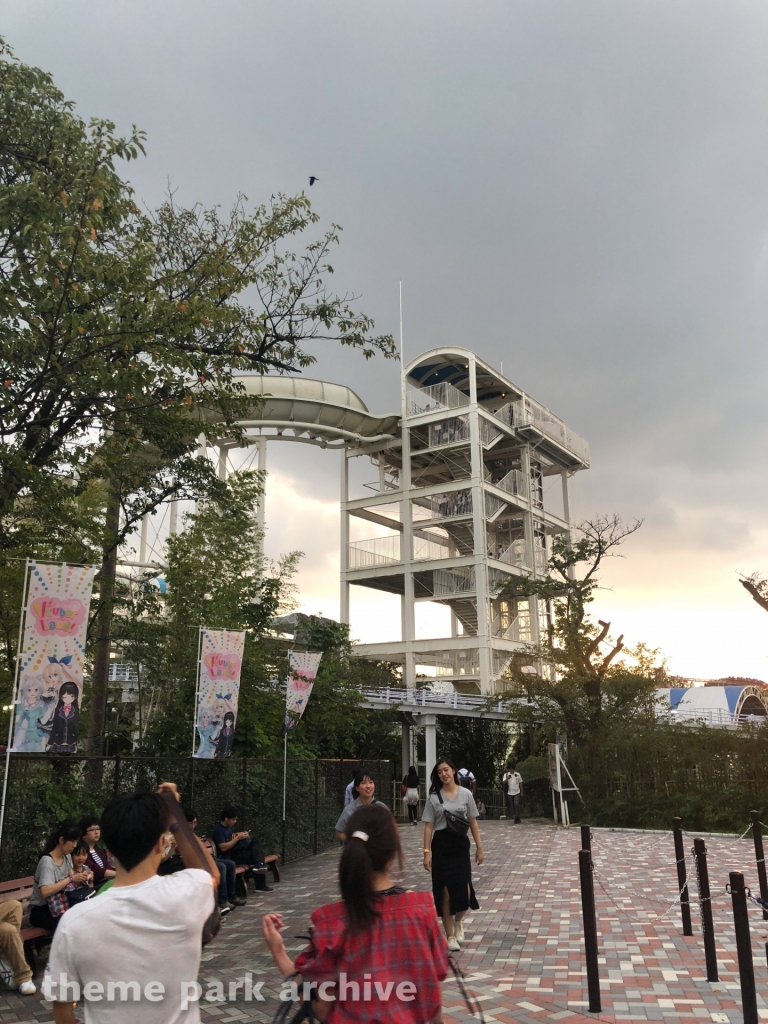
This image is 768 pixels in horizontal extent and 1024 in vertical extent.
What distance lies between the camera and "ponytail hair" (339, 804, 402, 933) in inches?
93.9

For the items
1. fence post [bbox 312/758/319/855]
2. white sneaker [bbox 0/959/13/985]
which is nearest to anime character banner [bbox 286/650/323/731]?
fence post [bbox 312/758/319/855]

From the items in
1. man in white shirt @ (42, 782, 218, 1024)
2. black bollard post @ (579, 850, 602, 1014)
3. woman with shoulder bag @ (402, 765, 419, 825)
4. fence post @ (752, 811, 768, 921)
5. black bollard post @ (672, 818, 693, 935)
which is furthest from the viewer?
woman with shoulder bag @ (402, 765, 419, 825)

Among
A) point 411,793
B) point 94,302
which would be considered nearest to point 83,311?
point 94,302

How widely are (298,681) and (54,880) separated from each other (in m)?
8.65

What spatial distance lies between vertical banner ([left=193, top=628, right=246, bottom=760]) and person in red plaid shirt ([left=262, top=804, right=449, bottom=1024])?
9.40 meters

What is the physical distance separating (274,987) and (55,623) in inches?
158

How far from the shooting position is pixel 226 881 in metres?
9.48

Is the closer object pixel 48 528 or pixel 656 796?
pixel 48 528

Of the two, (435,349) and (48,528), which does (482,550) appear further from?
(48,528)

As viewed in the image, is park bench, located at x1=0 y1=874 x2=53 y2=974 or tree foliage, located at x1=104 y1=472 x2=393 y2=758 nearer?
park bench, located at x1=0 y1=874 x2=53 y2=974

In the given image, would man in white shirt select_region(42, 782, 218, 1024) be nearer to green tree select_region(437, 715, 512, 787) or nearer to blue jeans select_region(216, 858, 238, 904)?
blue jeans select_region(216, 858, 238, 904)

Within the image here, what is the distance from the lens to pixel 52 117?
784 cm

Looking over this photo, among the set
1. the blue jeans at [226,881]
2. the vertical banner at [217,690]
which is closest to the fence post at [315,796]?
the vertical banner at [217,690]

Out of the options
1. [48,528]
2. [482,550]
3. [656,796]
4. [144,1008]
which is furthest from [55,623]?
[482,550]
